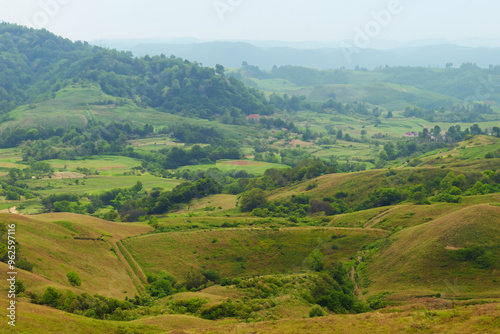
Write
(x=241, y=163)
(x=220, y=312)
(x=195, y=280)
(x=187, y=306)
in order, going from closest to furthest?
1. (x=220, y=312)
2. (x=187, y=306)
3. (x=195, y=280)
4. (x=241, y=163)

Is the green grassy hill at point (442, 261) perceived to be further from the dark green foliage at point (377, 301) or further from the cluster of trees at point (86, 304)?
the cluster of trees at point (86, 304)

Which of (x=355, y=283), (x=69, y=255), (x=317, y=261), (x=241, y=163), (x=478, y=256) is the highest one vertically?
(x=478, y=256)

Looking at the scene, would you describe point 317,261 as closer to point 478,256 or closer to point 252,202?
point 478,256

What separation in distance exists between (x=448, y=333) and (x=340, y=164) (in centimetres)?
13368

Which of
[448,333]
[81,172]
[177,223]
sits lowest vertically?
[81,172]

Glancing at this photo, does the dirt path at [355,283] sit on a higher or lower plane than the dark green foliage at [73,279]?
lower

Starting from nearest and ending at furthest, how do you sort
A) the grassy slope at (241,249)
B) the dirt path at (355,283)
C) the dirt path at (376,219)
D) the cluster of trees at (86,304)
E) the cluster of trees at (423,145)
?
the cluster of trees at (86,304), the dirt path at (355,283), the grassy slope at (241,249), the dirt path at (376,219), the cluster of trees at (423,145)

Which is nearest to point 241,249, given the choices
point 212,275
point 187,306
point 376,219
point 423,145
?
point 212,275

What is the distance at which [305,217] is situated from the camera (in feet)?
272

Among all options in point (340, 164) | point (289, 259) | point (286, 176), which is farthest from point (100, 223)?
Result: point (340, 164)

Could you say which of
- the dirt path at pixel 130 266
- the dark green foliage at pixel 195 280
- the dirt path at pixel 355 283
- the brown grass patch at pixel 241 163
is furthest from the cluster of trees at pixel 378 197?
the brown grass patch at pixel 241 163

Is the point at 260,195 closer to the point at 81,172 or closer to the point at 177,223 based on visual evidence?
the point at 177,223

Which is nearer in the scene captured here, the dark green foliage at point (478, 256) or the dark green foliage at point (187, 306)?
the dark green foliage at point (187, 306)

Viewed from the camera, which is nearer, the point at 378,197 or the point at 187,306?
the point at 187,306
